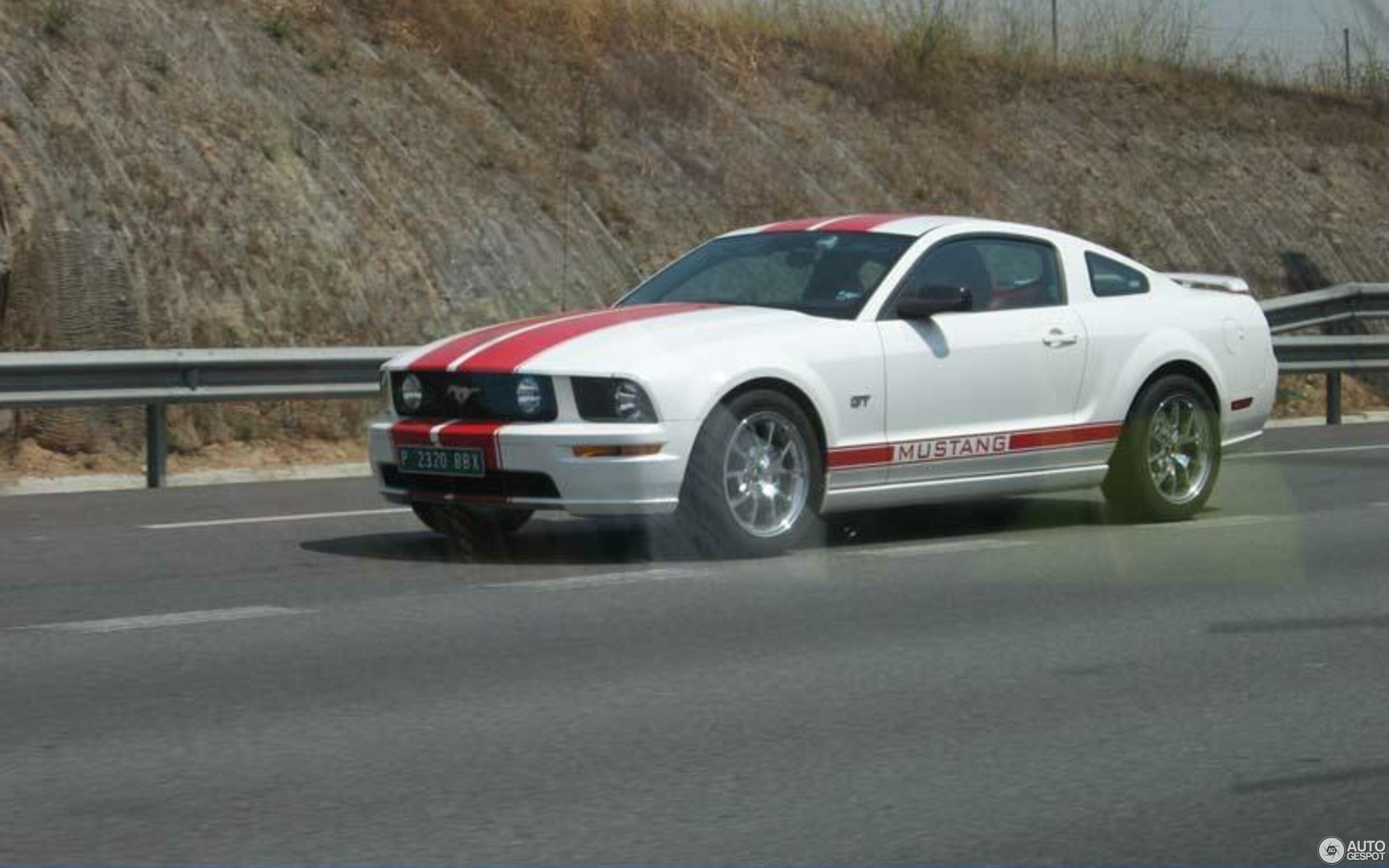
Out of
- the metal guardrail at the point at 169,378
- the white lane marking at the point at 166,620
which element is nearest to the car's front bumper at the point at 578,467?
the white lane marking at the point at 166,620

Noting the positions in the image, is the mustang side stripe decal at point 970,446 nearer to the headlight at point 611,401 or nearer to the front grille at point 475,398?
the headlight at point 611,401

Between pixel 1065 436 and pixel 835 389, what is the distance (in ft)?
4.88

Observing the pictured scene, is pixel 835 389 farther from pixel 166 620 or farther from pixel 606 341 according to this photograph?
pixel 166 620

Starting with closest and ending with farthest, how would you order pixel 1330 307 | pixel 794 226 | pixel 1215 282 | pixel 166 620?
pixel 166 620 < pixel 794 226 < pixel 1215 282 < pixel 1330 307

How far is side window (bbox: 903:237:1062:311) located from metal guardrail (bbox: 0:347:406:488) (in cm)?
459

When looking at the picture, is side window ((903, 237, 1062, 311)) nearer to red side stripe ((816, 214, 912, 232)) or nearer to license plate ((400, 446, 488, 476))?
red side stripe ((816, 214, 912, 232))

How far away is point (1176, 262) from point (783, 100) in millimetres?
5080

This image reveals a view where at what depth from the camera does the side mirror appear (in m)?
10.4

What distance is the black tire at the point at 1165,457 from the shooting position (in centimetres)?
1139

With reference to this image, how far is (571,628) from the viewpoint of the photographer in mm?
8078

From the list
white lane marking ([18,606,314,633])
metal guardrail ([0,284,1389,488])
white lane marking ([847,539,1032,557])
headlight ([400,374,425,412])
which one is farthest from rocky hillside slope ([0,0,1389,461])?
white lane marking ([18,606,314,633])

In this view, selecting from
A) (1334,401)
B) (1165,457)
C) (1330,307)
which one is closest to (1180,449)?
(1165,457)

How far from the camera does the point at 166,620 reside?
26.9ft

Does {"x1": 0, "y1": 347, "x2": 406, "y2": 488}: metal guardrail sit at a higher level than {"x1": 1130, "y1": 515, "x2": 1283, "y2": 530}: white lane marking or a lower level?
higher
